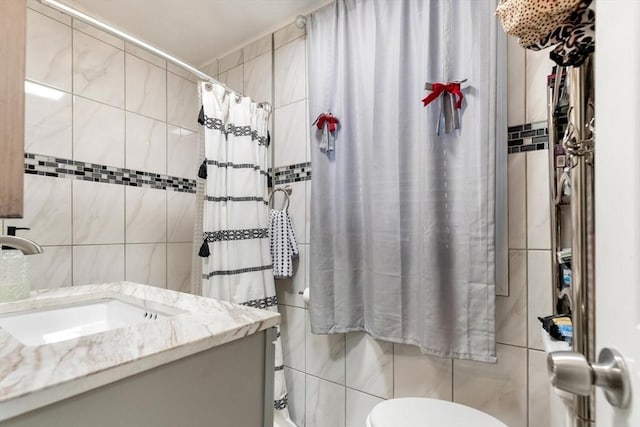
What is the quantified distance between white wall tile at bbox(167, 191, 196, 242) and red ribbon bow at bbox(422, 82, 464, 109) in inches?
63.9

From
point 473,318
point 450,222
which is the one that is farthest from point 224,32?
point 473,318

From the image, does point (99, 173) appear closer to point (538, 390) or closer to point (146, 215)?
point (146, 215)

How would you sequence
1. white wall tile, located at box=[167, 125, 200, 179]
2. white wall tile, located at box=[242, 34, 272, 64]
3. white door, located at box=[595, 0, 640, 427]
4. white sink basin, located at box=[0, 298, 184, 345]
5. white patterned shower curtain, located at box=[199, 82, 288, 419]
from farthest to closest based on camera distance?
white wall tile, located at box=[167, 125, 200, 179] < white wall tile, located at box=[242, 34, 272, 64] < white patterned shower curtain, located at box=[199, 82, 288, 419] < white sink basin, located at box=[0, 298, 184, 345] < white door, located at box=[595, 0, 640, 427]

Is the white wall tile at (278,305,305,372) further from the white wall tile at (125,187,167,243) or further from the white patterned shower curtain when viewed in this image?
the white wall tile at (125,187,167,243)

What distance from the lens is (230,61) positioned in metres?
2.12

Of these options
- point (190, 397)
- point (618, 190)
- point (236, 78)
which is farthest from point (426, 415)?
point (236, 78)

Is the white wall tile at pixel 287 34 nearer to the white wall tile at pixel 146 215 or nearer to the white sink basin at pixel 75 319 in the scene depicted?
the white wall tile at pixel 146 215

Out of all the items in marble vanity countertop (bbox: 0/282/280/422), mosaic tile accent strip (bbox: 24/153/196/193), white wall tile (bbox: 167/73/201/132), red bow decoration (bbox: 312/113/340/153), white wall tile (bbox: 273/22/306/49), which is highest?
white wall tile (bbox: 273/22/306/49)

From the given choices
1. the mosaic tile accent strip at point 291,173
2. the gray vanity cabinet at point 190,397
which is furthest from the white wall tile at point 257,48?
the gray vanity cabinet at point 190,397

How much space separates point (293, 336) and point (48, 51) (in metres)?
1.91

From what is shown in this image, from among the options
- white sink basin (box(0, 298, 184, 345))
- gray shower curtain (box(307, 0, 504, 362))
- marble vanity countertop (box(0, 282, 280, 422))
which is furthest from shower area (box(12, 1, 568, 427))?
marble vanity countertop (box(0, 282, 280, 422))

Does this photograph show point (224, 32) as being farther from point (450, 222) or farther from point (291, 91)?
point (450, 222)

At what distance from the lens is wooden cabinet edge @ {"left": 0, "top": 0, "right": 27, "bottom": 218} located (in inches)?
26.9

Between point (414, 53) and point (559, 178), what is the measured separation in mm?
714
